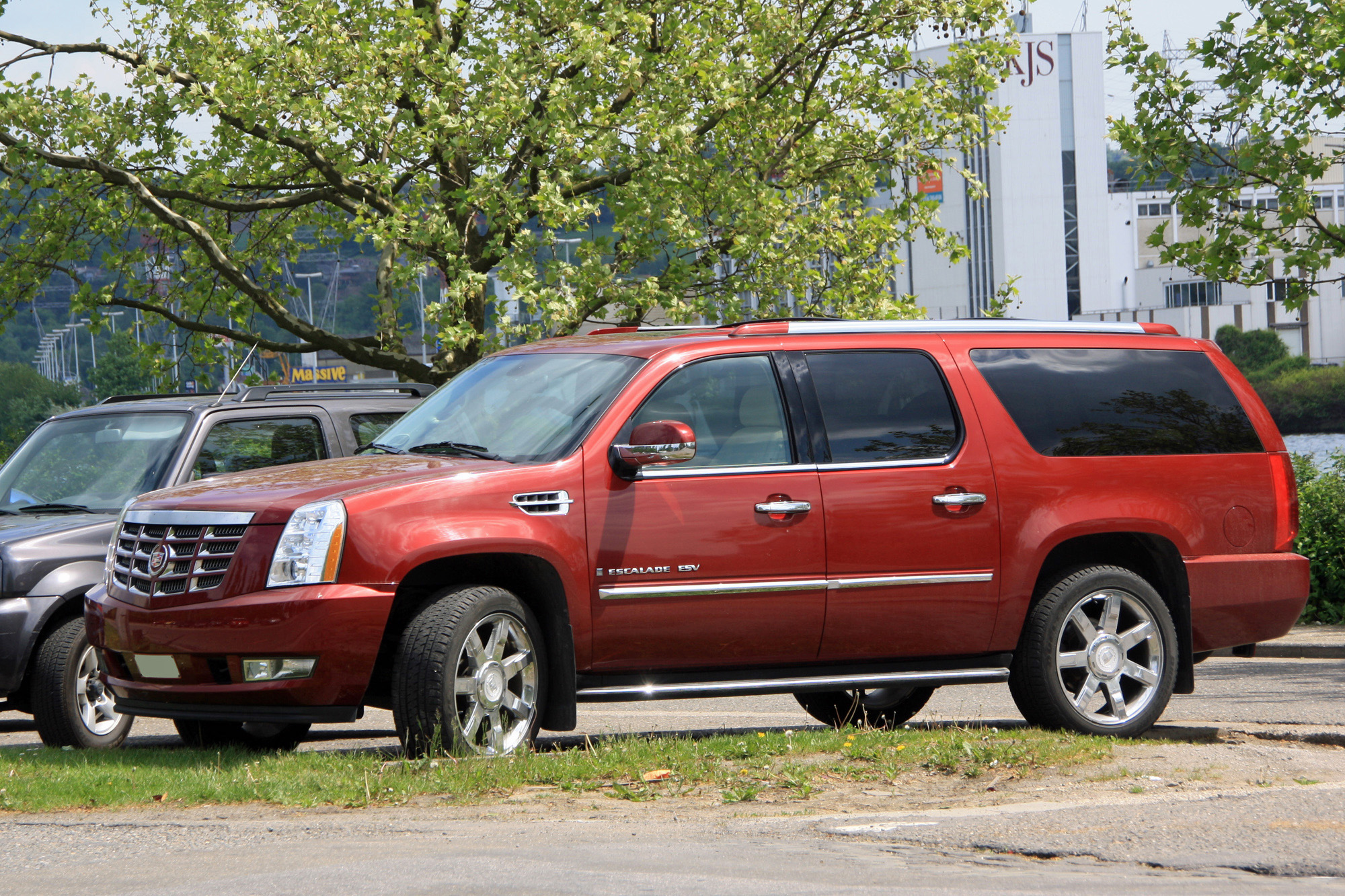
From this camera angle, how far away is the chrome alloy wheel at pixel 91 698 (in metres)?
8.14

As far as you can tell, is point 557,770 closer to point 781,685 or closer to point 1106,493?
point 781,685

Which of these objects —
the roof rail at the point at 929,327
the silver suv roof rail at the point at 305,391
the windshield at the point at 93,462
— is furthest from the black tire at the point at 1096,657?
the windshield at the point at 93,462

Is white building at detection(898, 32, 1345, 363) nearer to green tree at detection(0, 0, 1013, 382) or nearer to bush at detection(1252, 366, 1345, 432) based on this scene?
bush at detection(1252, 366, 1345, 432)

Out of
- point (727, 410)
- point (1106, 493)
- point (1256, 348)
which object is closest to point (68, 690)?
point (727, 410)

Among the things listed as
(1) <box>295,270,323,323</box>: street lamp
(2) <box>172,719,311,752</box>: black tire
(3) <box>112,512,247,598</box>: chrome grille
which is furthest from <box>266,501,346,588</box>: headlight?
(1) <box>295,270,323,323</box>: street lamp

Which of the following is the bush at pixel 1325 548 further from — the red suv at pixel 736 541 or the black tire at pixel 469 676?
the black tire at pixel 469 676

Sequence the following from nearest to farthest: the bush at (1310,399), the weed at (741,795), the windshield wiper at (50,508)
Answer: the weed at (741,795) < the windshield wiper at (50,508) < the bush at (1310,399)

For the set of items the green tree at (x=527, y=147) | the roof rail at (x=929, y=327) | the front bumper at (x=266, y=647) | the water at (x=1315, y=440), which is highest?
the green tree at (x=527, y=147)

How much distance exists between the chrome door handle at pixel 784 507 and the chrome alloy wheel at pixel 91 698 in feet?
12.2

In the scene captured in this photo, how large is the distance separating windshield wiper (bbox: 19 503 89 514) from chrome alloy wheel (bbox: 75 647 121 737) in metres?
0.89

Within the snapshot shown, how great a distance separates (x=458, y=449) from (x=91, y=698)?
9.25ft

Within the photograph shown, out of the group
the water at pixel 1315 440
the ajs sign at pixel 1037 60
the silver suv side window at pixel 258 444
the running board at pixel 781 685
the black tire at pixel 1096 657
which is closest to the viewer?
the running board at pixel 781 685

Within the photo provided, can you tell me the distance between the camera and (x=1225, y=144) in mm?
17828

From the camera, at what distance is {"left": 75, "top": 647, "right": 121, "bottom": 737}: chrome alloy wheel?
814cm
